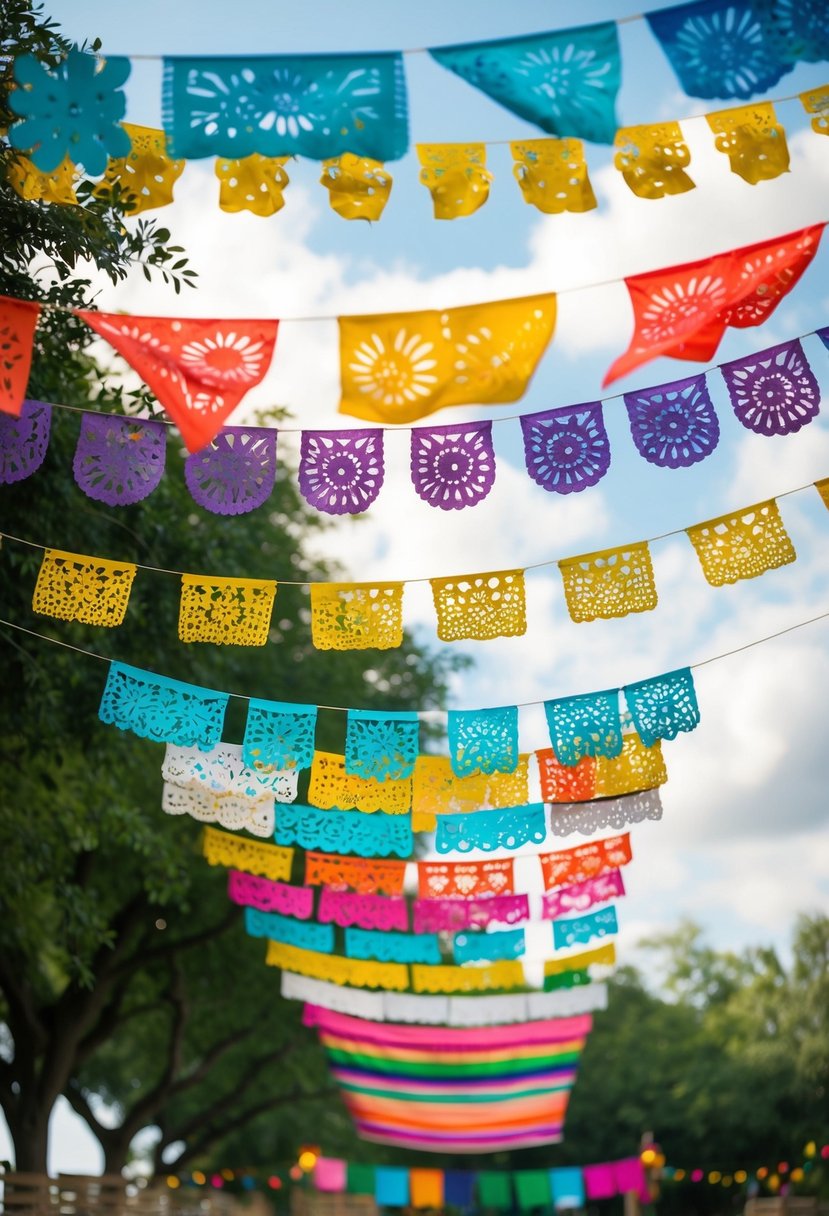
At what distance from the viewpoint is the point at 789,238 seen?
4828 mm

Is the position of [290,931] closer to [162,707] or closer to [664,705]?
[162,707]

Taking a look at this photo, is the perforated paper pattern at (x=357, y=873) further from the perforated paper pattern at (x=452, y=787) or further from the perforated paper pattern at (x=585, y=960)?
the perforated paper pattern at (x=585, y=960)

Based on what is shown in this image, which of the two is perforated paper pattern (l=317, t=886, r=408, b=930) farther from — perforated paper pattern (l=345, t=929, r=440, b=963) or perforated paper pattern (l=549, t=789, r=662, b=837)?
perforated paper pattern (l=549, t=789, r=662, b=837)

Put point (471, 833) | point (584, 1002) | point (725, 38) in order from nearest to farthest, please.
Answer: point (725, 38) < point (471, 833) < point (584, 1002)

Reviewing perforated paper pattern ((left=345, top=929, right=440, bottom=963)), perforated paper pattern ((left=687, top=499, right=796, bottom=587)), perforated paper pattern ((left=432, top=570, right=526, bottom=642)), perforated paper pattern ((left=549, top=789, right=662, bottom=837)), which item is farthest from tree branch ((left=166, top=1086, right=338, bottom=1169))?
perforated paper pattern ((left=687, top=499, right=796, bottom=587))

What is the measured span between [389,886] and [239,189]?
6.08 metres

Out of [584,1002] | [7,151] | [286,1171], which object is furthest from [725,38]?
[286,1171]

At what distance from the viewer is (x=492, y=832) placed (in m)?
8.37

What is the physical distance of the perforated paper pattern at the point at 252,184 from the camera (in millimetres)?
4773

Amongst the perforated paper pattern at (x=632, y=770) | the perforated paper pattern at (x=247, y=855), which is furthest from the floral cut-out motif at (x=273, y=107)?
the perforated paper pattern at (x=247, y=855)

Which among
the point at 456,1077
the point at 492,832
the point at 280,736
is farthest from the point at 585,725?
the point at 456,1077

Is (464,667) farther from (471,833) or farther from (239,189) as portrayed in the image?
(239,189)

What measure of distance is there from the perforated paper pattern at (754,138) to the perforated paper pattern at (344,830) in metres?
4.99

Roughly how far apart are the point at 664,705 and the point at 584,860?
9.93 ft
